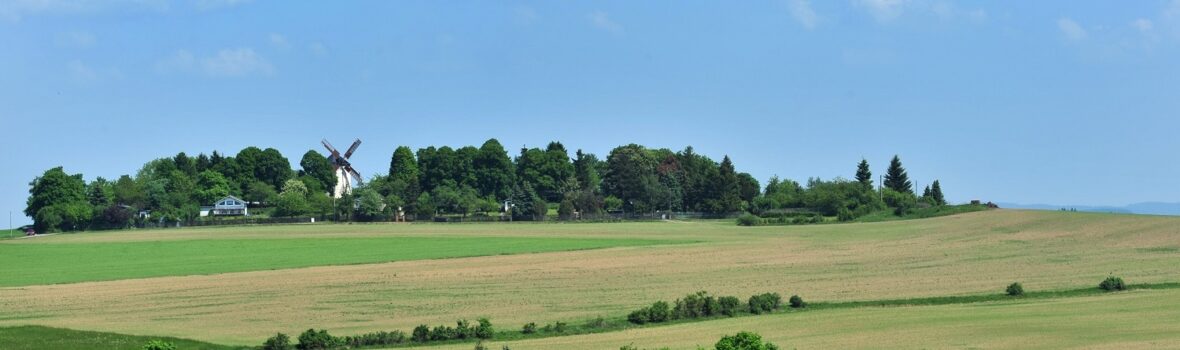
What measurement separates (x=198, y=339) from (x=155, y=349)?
33.9ft

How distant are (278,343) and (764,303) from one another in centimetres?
1864

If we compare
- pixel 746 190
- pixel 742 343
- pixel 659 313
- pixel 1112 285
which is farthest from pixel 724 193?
pixel 742 343

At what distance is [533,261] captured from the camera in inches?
3095

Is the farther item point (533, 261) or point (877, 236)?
point (877, 236)

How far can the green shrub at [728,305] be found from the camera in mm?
47188

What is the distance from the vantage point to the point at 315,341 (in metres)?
40.3

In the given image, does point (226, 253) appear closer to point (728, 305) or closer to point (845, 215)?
point (728, 305)

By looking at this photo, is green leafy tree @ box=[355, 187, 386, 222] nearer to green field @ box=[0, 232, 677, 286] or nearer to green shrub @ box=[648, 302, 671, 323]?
green field @ box=[0, 232, 677, 286]

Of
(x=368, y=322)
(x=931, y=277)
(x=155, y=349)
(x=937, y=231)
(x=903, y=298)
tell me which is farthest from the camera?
(x=937, y=231)

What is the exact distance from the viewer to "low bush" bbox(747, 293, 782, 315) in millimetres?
47625

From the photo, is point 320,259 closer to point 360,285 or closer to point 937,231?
point 360,285

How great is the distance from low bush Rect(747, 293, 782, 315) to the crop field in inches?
→ 63.0

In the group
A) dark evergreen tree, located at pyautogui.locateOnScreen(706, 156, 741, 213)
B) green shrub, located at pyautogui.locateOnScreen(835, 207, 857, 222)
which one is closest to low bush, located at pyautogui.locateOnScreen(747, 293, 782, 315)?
green shrub, located at pyautogui.locateOnScreen(835, 207, 857, 222)

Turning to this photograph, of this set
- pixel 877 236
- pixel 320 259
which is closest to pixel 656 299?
pixel 320 259
